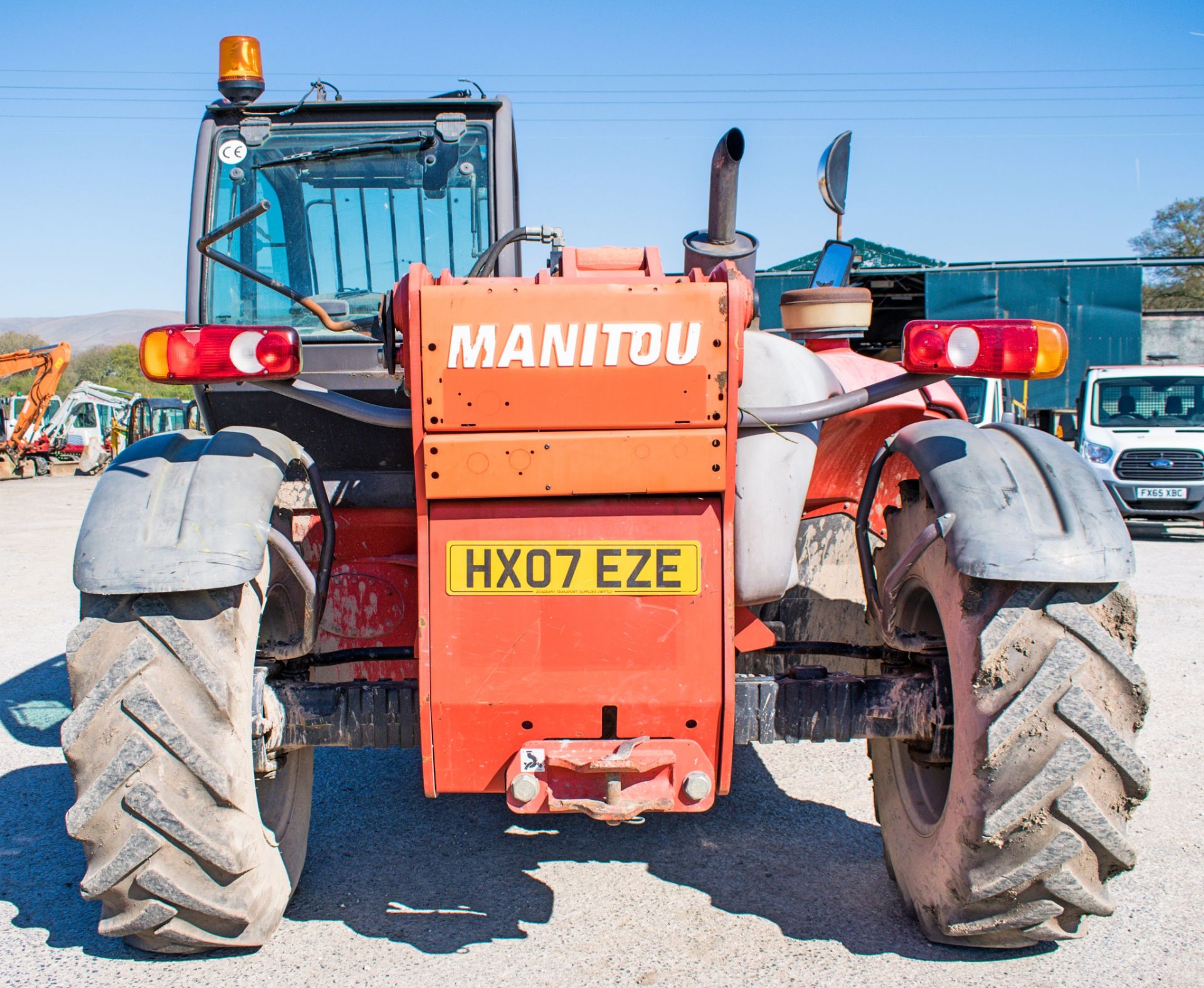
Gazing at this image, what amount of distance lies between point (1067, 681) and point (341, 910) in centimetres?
217

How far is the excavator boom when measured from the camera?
2723 centimetres

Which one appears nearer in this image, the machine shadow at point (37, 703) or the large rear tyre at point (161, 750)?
the large rear tyre at point (161, 750)

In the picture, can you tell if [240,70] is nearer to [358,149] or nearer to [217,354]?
[358,149]

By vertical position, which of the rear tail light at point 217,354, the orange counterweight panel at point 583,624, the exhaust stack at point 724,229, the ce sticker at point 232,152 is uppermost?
the ce sticker at point 232,152

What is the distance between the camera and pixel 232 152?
430 cm

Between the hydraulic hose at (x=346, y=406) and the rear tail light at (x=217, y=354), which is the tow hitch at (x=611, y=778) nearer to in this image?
the hydraulic hose at (x=346, y=406)

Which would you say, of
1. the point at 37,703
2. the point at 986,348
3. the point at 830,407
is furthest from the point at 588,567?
the point at 37,703

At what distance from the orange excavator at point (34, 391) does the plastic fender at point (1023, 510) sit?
2853 centimetres

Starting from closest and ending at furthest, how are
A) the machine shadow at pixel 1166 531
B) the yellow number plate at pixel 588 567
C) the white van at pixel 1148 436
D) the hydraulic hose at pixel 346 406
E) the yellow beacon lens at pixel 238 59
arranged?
the yellow number plate at pixel 588 567 → the hydraulic hose at pixel 346 406 → the yellow beacon lens at pixel 238 59 → the white van at pixel 1148 436 → the machine shadow at pixel 1166 531

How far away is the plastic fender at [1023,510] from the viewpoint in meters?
2.54

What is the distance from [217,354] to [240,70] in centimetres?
217

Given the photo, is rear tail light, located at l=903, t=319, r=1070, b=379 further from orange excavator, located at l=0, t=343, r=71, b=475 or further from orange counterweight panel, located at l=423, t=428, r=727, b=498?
orange excavator, located at l=0, t=343, r=71, b=475

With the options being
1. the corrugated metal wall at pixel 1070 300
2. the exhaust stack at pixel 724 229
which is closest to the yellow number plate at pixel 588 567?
the exhaust stack at pixel 724 229

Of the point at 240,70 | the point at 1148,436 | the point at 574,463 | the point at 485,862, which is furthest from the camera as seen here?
the point at 1148,436
